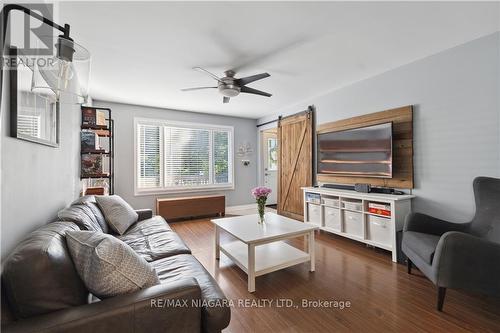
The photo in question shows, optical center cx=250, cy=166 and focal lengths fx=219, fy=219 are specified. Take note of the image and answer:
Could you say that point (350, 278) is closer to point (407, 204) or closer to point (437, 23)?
point (407, 204)

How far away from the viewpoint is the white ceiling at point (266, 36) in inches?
71.6

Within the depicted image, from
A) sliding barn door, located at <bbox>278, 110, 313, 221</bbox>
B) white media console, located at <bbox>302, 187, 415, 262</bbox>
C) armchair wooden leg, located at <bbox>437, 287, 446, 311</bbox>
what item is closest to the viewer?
armchair wooden leg, located at <bbox>437, 287, 446, 311</bbox>

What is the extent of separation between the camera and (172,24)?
1991 mm

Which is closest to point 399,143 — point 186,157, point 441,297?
point 441,297

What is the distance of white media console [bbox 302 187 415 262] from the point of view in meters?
2.69

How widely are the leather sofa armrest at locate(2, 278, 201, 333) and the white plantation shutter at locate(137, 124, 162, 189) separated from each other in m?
4.03

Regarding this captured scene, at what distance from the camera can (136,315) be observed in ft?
3.18

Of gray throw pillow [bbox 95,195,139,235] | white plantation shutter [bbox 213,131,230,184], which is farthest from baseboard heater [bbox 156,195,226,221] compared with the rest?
gray throw pillow [bbox 95,195,139,235]

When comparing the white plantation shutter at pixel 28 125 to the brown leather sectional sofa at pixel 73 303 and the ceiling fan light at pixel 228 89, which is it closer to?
the brown leather sectional sofa at pixel 73 303

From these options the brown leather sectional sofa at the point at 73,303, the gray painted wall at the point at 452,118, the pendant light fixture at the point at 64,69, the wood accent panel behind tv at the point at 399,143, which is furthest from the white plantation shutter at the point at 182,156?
the gray painted wall at the point at 452,118

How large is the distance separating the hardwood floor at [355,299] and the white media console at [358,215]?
27cm

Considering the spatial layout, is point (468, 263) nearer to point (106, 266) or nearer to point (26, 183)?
point (106, 266)

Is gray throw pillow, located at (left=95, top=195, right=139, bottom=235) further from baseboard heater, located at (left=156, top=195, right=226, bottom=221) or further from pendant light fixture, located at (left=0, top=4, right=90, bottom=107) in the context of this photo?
baseboard heater, located at (left=156, top=195, right=226, bottom=221)

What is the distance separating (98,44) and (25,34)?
1.20 m
